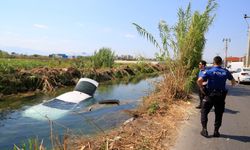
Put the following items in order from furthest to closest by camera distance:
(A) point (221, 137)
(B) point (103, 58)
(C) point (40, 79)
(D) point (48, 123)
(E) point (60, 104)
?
(B) point (103, 58)
(C) point (40, 79)
(E) point (60, 104)
(D) point (48, 123)
(A) point (221, 137)

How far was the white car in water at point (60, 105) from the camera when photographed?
13880 mm

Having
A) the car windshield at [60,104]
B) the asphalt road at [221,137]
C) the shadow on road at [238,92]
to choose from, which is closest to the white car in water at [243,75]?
the shadow on road at [238,92]

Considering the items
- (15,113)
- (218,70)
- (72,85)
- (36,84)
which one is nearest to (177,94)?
(218,70)

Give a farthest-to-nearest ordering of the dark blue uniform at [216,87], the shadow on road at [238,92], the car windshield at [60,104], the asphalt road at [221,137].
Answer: the shadow on road at [238,92] → the car windshield at [60,104] → the dark blue uniform at [216,87] → the asphalt road at [221,137]

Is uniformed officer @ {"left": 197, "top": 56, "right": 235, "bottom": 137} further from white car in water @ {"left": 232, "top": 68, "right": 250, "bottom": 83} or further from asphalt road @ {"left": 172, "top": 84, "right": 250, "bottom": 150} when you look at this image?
white car in water @ {"left": 232, "top": 68, "right": 250, "bottom": 83}

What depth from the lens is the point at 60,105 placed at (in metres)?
15.5

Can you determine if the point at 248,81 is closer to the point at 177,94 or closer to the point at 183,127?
the point at 177,94

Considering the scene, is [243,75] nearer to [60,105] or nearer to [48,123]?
[60,105]

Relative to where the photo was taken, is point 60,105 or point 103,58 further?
point 103,58

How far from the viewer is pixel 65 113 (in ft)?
46.5

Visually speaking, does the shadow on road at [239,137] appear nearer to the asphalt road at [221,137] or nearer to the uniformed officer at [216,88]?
the asphalt road at [221,137]

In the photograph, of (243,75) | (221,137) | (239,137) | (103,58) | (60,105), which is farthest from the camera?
(103,58)

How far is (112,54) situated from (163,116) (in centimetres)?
3518

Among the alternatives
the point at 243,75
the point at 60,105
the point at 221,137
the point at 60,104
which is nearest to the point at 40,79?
the point at 60,104
